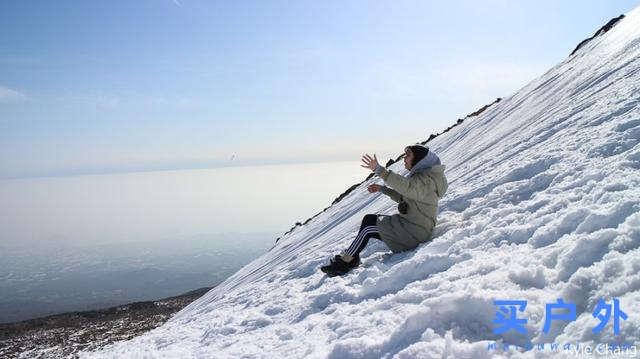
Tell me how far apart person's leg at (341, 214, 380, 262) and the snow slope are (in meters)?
0.35

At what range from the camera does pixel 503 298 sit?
3.79m

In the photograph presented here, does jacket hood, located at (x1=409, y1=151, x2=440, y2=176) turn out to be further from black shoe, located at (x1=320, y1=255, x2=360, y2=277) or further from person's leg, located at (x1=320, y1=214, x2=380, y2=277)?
black shoe, located at (x1=320, y1=255, x2=360, y2=277)

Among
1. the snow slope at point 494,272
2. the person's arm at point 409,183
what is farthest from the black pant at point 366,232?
the person's arm at point 409,183

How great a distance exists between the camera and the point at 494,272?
4391mm

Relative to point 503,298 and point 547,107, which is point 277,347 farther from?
point 547,107

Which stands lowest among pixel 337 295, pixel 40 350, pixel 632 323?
pixel 632 323

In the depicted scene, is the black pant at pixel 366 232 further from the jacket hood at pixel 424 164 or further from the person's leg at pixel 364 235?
the jacket hood at pixel 424 164

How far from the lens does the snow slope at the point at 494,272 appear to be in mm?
3443

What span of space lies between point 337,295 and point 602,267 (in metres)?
3.89

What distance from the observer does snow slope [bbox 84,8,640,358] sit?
344 cm

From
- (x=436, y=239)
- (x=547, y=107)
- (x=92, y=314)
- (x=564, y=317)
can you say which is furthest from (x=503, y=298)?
(x=92, y=314)

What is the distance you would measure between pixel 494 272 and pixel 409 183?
2227mm

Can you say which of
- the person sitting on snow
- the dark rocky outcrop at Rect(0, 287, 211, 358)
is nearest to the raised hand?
the person sitting on snow

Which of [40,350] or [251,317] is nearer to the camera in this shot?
[251,317]
